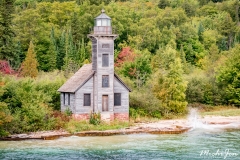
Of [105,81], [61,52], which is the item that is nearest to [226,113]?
[105,81]

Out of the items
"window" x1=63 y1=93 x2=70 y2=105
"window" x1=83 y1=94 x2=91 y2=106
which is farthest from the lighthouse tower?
"window" x1=63 y1=93 x2=70 y2=105

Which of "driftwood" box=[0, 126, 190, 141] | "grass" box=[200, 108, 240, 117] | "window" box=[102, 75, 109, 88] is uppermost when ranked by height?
"window" box=[102, 75, 109, 88]

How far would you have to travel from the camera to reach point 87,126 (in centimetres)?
4372

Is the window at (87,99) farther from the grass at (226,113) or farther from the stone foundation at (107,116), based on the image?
the grass at (226,113)

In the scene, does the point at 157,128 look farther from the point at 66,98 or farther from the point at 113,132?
the point at 66,98

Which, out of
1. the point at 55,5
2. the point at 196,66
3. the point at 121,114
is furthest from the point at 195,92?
the point at 55,5

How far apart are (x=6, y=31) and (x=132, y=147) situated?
114ft

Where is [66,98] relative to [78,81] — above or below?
below

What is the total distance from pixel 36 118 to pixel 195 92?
24.6 metres

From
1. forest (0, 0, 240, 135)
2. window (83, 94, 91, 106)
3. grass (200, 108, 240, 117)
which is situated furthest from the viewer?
grass (200, 108, 240, 117)

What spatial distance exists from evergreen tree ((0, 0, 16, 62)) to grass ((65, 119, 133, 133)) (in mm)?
24955

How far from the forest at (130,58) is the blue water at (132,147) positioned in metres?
4.18

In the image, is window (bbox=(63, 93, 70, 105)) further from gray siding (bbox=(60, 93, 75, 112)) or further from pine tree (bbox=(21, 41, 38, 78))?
pine tree (bbox=(21, 41, 38, 78))

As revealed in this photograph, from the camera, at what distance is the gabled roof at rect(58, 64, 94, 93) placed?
45.7 meters
